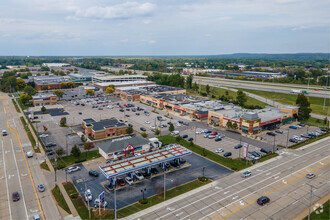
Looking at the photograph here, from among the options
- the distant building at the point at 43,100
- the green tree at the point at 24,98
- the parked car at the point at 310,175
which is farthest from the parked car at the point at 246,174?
the green tree at the point at 24,98

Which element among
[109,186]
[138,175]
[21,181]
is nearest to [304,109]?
[138,175]

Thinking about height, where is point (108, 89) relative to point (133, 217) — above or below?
above

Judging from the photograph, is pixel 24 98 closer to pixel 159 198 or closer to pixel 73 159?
pixel 73 159

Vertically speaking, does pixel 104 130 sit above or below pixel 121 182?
above

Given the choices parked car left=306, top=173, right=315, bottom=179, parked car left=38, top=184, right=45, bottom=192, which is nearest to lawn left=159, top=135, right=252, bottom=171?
parked car left=306, top=173, right=315, bottom=179

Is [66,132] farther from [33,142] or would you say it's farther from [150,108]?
[150,108]

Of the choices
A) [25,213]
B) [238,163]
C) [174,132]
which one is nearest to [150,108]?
[174,132]
